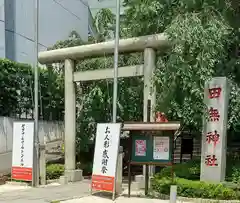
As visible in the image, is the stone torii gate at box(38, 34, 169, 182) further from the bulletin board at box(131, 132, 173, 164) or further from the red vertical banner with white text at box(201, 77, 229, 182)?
the red vertical banner with white text at box(201, 77, 229, 182)

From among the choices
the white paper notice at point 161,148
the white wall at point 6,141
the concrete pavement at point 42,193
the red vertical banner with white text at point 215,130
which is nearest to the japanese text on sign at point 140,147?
the white paper notice at point 161,148

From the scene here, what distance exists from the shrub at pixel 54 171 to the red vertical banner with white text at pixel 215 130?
658 centimetres

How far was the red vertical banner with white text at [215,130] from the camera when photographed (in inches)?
408

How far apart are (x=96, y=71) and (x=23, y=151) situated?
11.5 feet

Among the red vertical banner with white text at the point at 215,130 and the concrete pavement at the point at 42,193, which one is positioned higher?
the red vertical banner with white text at the point at 215,130

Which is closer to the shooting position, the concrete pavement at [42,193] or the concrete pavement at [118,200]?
the concrete pavement at [118,200]

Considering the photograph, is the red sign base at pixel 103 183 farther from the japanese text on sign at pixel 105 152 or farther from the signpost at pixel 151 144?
the signpost at pixel 151 144

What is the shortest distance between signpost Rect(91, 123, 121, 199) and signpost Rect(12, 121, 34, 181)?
329 cm

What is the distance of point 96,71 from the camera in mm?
13977

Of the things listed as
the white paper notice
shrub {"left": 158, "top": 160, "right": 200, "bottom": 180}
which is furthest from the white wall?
the white paper notice

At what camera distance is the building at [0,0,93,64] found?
22109 mm

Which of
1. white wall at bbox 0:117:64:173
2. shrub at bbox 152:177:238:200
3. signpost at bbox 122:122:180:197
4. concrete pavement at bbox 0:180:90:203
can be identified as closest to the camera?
shrub at bbox 152:177:238:200

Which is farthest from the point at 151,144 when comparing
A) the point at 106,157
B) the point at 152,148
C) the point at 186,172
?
the point at 186,172

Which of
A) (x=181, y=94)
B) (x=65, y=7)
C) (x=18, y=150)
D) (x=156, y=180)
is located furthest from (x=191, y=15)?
(x=65, y=7)
